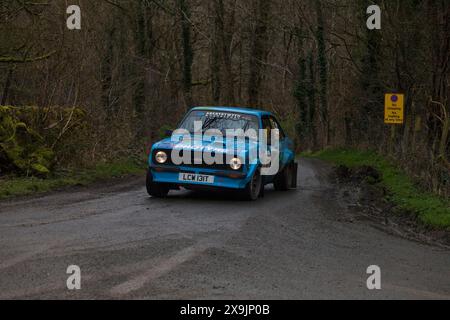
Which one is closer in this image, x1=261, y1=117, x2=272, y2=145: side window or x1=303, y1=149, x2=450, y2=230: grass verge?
x1=303, y1=149, x2=450, y2=230: grass verge

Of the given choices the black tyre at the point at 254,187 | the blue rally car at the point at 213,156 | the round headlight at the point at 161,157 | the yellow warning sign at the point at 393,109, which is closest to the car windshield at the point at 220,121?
the blue rally car at the point at 213,156

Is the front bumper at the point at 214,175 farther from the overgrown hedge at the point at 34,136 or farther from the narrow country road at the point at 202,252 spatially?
the overgrown hedge at the point at 34,136

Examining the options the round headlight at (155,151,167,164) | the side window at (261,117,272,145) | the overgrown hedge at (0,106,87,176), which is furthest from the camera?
the overgrown hedge at (0,106,87,176)

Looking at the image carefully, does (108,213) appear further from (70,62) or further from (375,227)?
(70,62)

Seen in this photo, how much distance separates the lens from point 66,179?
16688 millimetres

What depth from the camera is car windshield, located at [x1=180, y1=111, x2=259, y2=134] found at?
14.5 meters

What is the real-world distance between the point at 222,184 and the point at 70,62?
7667 millimetres

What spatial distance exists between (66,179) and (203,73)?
36943 mm

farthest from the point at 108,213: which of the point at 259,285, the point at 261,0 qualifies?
the point at 261,0

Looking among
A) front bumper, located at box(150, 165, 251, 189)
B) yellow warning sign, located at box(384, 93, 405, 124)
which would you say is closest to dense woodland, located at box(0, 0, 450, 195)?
yellow warning sign, located at box(384, 93, 405, 124)

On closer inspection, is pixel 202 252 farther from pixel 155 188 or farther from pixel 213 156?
pixel 155 188

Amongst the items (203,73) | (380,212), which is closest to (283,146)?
(380,212)

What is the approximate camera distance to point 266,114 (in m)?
15.8

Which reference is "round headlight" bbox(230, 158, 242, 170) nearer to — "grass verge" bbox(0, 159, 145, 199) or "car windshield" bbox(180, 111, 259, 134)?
"car windshield" bbox(180, 111, 259, 134)
